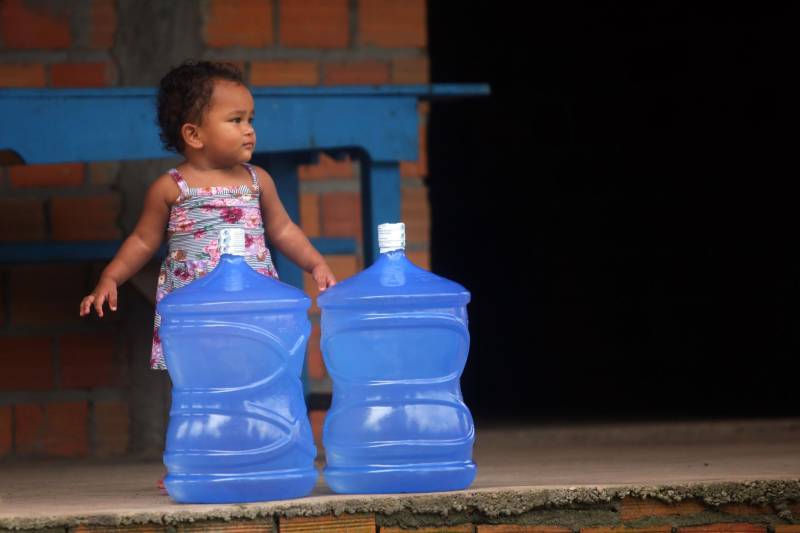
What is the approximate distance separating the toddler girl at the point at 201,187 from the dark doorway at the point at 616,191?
3.11 metres

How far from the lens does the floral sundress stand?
2.97 metres

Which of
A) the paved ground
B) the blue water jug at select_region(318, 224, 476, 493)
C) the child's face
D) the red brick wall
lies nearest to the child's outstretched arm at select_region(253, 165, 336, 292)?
the child's face

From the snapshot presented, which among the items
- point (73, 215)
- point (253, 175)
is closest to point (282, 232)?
point (253, 175)

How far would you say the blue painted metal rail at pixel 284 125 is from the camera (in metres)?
3.07

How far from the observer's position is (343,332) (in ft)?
8.75

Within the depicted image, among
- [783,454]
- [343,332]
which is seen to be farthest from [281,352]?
[783,454]

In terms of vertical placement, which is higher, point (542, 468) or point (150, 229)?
point (150, 229)

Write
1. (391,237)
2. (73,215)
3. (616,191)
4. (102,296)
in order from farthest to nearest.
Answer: (616,191), (73,215), (102,296), (391,237)

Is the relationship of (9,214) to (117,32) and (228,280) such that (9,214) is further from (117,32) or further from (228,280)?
(228,280)

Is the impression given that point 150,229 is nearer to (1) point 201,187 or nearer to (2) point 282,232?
Answer: (1) point 201,187

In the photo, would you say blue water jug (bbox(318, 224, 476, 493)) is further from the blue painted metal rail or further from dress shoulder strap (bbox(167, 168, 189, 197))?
the blue painted metal rail

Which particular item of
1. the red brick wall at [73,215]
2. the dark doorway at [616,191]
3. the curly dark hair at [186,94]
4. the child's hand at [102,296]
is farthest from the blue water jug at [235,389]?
the dark doorway at [616,191]

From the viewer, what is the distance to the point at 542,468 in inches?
121

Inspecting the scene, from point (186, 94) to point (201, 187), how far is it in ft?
0.68
